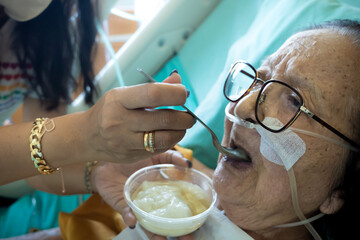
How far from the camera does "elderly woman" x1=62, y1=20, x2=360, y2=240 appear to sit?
84 cm

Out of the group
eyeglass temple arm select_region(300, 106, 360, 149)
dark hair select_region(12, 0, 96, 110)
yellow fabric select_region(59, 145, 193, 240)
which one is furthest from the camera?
dark hair select_region(12, 0, 96, 110)

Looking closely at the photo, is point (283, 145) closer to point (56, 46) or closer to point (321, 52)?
point (321, 52)

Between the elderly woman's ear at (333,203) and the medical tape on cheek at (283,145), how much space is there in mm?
A: 182

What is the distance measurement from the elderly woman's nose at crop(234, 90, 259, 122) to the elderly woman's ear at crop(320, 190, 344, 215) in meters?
0.33

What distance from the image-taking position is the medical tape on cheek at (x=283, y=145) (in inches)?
33.7

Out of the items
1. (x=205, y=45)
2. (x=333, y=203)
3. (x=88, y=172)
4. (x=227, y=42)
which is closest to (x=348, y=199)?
(x=333, y=203)

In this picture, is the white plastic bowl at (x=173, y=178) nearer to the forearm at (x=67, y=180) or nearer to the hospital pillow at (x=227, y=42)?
the hospital pillow at (x=227, y=42)

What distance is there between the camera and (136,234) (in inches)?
42.2

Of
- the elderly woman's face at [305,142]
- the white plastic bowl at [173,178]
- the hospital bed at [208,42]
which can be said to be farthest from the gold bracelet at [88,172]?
the elderly woman's face at [305,142]

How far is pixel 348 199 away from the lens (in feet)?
2.93

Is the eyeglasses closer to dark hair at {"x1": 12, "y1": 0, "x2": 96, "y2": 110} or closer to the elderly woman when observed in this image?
the elderly woman

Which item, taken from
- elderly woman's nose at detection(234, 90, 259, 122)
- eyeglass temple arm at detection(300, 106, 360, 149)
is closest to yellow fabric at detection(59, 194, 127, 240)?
elderly woman's nose at detection(234, 90, 259, 122)

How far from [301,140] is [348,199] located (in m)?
0.24

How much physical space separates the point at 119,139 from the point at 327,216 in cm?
73
